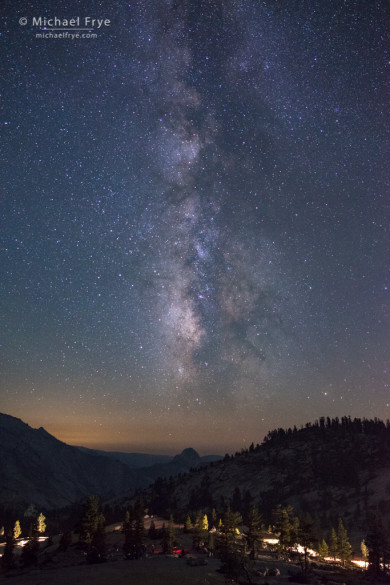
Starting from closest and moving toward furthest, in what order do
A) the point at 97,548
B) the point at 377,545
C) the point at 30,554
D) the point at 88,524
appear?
the point at 377,545, the point at 97,548, the point at 88,524, the point at 30,554

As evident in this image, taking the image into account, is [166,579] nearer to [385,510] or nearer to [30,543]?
[30,543]

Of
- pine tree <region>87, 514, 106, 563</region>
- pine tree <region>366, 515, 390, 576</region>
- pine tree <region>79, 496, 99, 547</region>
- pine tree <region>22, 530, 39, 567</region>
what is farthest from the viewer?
pine tree <region>79, 496, 99, 547</region>

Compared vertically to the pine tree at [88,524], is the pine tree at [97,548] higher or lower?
lower

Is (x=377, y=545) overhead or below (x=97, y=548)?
below

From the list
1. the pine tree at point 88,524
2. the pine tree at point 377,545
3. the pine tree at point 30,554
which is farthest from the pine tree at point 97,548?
the pine tree at point 377,545

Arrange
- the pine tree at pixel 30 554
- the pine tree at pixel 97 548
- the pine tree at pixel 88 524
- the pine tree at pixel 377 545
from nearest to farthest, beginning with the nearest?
1. the pine tree at pixel 97 548
2. the pine tree at pixel 377 545
3. the pine tree at pixel 30 554
4. the pine tree at pixel 88 524

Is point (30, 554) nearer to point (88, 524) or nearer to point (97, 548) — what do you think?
point (88, 524)

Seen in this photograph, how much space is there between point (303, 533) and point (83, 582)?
32157mm

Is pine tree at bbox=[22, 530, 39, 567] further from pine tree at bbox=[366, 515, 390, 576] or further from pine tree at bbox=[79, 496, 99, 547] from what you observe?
pine tree at bbox=[366, 515, 390, 576]

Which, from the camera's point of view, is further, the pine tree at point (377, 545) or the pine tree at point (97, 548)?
the pine tree at point (377, 545)

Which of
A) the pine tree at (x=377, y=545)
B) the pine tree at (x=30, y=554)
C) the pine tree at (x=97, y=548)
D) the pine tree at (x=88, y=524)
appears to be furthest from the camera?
the pine tree at (x=88, y=524)

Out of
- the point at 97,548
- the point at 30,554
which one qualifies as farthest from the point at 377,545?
the point at 30,554

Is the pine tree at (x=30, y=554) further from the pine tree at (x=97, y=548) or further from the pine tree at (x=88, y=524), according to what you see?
the pine tree at (x=97, y=548)

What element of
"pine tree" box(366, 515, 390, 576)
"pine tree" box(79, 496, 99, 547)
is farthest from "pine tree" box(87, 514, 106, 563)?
"pine tree" box(366, 515, 390, 576)
